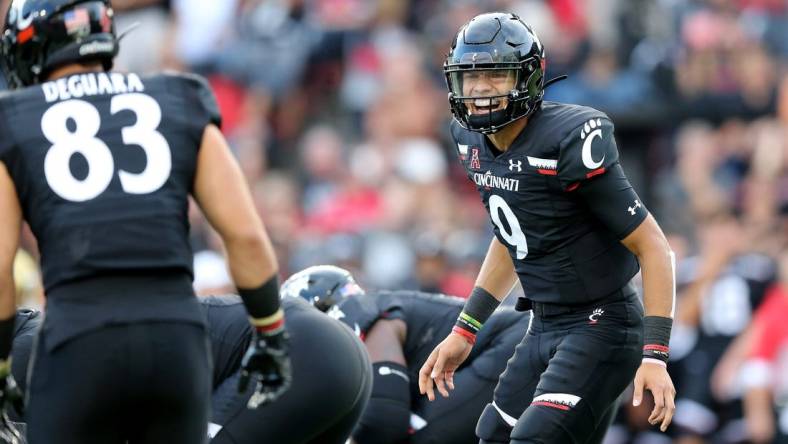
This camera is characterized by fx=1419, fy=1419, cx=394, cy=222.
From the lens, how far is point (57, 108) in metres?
3.93

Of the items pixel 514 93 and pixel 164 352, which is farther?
pixel 514 93

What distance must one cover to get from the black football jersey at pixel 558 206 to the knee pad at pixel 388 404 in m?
0.88

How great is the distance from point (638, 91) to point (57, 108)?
7645mm

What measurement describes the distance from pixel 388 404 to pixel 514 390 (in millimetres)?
779

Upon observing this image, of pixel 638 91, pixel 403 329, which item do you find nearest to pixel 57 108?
pixel 403 329

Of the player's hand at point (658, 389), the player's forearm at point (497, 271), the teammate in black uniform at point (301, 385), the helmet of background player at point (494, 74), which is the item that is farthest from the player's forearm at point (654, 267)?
the teammate in black uniform at point (301, 385)

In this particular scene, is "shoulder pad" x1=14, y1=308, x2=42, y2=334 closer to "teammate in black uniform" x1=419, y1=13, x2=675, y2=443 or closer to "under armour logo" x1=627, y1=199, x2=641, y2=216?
"teammate in black uniform" x1=419, y1=13, x2=675, y2=443

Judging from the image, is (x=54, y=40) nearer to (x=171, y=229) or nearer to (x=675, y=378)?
(x=171, y=229)

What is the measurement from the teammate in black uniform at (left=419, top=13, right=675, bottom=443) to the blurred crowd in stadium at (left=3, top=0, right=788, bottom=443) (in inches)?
148

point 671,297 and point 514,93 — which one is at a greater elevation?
point 514,93

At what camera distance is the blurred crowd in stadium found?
8914 mm

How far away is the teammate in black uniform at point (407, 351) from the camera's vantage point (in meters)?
5.88

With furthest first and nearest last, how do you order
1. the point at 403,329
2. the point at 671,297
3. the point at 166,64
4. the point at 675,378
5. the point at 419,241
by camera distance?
the point at 166,64, the point at 419,241, the point at 675,378, the point at 403,329, the point at 671,297

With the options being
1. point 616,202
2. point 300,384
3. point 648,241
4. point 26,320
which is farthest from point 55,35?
point 648,241
